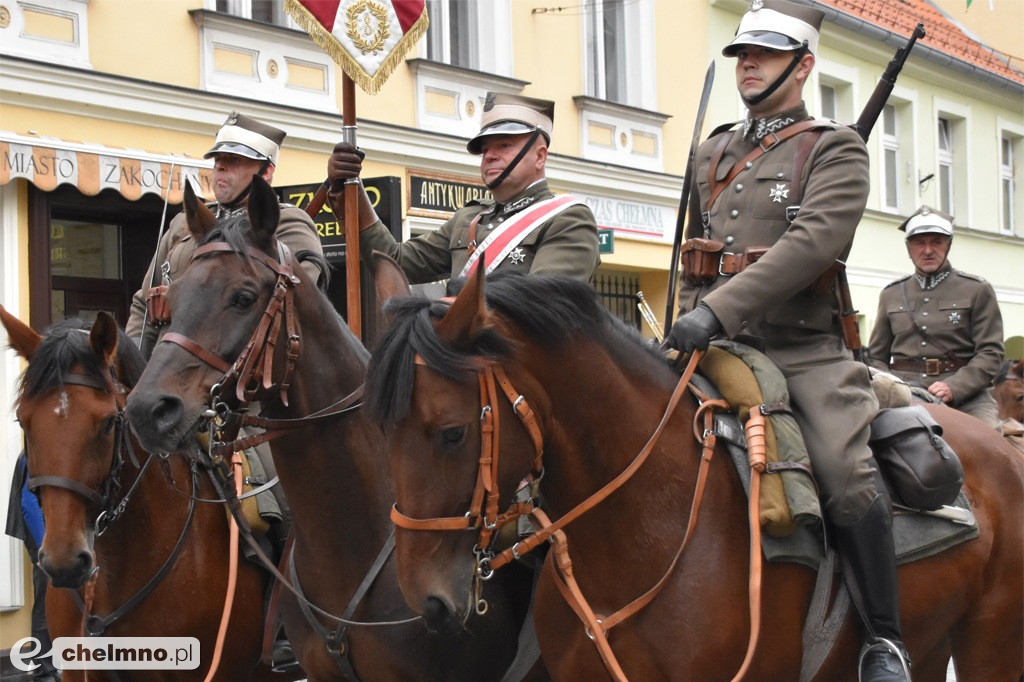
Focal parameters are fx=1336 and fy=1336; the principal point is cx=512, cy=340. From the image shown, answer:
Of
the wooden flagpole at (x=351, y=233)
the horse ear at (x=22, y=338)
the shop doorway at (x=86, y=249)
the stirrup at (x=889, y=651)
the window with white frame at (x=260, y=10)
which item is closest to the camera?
the stirrup at (x=889, y=651)

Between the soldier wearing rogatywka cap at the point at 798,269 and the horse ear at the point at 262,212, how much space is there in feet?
4.45

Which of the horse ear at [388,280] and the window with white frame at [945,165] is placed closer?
the horse ear at [388,280]

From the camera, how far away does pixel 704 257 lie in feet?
14.0

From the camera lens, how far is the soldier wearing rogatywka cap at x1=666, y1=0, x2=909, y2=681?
3.95m

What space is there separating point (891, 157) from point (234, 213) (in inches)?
674

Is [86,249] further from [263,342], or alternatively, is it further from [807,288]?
[807,288]

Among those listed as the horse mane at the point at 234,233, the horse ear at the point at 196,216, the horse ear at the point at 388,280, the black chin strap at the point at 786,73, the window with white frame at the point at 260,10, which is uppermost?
the window with white frame at the point at 260,10

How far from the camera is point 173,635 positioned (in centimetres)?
488

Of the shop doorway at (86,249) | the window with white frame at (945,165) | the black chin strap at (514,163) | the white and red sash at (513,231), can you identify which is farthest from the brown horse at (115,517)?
the window with white frame at (945,165)

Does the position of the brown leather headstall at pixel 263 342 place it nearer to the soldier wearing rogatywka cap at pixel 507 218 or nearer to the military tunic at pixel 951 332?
the soldier wearing rogatywka cap at pixel 507 218

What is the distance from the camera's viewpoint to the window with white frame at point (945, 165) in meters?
21.4

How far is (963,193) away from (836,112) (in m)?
→ 4.13

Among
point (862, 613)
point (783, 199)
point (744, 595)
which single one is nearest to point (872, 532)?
point (862, 613)

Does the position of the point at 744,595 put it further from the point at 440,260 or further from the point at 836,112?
the point at 836,112
